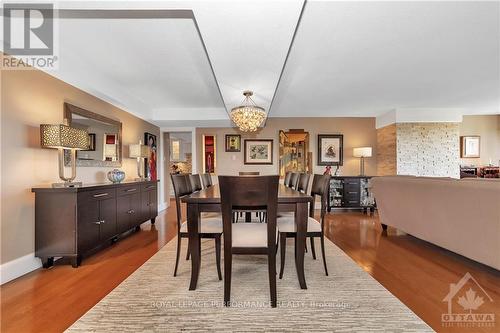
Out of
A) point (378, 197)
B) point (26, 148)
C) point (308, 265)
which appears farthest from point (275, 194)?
point (378, 197)

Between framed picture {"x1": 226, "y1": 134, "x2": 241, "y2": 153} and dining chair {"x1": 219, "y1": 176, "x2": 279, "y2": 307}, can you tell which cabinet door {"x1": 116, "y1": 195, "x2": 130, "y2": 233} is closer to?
dining chair {"x1": 219, "y1": 176, "x2": 279, "y2": 307}

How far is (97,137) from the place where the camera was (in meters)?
3.51

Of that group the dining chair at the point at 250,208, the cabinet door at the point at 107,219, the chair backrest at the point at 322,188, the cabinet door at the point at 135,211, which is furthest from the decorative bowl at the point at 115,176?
the chair backrest at the point at 322,188

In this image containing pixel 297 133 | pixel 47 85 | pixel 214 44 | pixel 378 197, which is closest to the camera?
pixel 214 44

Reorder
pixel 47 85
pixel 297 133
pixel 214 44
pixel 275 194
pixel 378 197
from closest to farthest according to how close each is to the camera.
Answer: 1. pixel 275 194
2. pixel 214 44
3. pixel 47 85
4. pixel 378 197
5. pixel 297 133

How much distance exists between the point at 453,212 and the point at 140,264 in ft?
10.8

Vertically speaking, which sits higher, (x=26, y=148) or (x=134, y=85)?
A: (x=134, y=85)

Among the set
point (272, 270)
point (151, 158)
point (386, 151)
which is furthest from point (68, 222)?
point (386, 151)

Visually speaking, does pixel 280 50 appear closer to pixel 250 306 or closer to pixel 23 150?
pixel 250 306

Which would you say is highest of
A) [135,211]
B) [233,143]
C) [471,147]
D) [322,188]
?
[233,143]

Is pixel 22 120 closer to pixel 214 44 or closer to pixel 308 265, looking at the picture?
pixel 214 44

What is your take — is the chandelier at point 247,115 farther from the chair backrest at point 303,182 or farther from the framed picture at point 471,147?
the framed picture at point 471,147

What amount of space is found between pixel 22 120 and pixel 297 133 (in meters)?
5.20

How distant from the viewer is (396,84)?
153 inches
